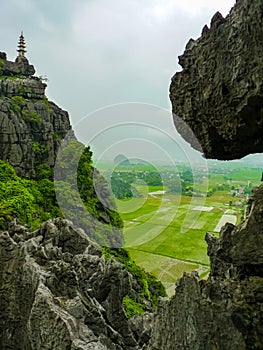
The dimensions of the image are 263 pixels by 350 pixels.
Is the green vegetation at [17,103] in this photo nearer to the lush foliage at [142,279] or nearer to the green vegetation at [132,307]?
the lush foliage at [142,279]

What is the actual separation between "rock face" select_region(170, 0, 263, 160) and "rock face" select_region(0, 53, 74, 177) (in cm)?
3328

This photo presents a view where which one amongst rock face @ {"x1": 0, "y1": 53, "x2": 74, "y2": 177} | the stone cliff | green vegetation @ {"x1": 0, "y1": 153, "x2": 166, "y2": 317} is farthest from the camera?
rock face @ {"x1": 0, "y1": 53, "x2": 74, "y2": 177}

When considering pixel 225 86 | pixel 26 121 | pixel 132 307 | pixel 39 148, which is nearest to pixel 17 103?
pixel 26 121

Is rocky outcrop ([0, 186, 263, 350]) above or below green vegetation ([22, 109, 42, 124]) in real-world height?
below

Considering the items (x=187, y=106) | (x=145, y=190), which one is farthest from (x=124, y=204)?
(x=187, y=106)

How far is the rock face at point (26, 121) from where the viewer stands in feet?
126

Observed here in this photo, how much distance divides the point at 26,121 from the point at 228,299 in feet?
122

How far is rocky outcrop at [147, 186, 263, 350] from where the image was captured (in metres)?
6.25

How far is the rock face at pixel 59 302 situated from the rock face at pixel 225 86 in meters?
5.87

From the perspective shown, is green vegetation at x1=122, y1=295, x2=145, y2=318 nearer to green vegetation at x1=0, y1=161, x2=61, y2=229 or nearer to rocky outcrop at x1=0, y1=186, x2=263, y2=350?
rocky outcrop at x1=0, y1=186, x2=263, y2=350

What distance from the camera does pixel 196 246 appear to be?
1842 inches

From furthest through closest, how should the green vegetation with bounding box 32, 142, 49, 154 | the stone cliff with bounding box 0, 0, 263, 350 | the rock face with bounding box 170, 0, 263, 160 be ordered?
the green vegetation with bounding box 32, 142, 49, 154 → the stone cliff with bounding box 0, 0, 263, 350 → the rock face with bounding box 170, 0, 263, 160

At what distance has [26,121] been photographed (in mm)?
40750

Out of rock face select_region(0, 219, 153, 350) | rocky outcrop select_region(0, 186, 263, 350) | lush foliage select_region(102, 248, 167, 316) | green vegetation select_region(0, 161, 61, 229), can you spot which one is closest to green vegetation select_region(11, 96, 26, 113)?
green vegetation select_region(0, 161, 61, 229)
